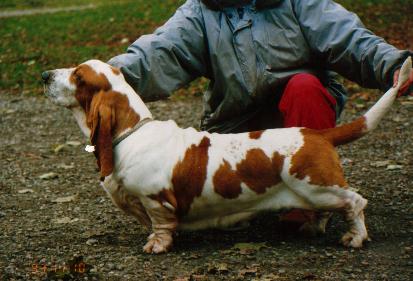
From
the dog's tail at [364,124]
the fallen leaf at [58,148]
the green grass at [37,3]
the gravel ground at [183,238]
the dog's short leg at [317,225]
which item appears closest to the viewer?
the gravel ground at [183,238]

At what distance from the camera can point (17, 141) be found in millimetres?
7301

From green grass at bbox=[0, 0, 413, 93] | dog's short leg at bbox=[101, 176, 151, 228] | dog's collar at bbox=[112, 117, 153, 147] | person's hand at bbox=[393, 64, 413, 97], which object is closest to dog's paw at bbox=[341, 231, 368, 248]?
person's hand at bbox=[393, 64, 413, 97]

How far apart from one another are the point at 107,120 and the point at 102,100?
120 mm

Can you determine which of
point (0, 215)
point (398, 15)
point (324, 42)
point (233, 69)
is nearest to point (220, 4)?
point (233, 69)

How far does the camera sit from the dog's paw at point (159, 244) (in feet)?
12.0

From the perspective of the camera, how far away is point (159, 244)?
3.68 meters

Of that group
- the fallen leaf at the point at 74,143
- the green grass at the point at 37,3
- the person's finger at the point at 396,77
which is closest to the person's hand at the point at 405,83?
the person's finger at the point at 396,77

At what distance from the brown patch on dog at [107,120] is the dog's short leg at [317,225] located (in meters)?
1.15

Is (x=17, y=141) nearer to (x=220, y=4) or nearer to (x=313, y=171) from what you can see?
(x=220, y=4)

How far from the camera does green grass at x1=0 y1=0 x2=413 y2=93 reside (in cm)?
1111

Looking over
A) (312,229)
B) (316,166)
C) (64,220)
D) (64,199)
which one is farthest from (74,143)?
(316,166)

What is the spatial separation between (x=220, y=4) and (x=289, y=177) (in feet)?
4.33

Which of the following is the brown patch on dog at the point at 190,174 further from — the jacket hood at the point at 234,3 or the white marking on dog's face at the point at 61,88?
the jacket hood at the point at 234,3

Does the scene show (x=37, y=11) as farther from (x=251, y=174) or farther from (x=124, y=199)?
(x=251, y=174)
